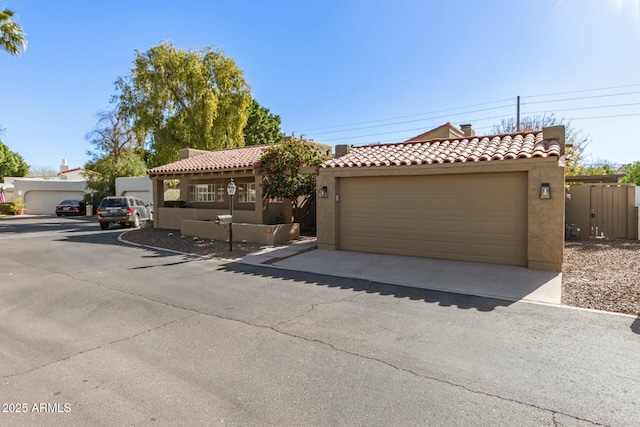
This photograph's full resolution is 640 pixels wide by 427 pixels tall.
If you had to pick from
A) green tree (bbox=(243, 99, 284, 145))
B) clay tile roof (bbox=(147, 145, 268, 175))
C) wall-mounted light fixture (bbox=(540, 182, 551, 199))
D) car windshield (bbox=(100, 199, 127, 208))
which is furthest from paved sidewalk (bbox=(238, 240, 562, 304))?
green tree (bbox=(243, 99, 284, 145))

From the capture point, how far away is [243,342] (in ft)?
15.6

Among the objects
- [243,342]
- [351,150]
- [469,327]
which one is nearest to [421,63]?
[351,150]

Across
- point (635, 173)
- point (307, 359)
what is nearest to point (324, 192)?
point (307, 359)

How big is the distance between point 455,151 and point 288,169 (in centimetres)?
648

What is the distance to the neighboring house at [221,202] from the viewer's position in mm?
14148

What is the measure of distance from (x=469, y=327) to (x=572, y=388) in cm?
172

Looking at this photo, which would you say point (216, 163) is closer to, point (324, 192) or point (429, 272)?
point (324, 192)

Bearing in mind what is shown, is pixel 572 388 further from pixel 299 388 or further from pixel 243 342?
pixel 243 342

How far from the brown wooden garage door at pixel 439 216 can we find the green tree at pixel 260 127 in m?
26.7

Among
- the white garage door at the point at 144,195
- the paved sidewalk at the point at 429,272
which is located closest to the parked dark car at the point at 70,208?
the white garage door at the point at 144,195

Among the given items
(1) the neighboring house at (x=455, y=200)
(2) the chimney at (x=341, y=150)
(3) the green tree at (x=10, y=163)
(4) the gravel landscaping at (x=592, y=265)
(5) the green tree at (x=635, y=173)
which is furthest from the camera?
(3) the green tree at (x=10, y=163)

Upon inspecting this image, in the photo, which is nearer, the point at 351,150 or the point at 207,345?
the point at 207,345

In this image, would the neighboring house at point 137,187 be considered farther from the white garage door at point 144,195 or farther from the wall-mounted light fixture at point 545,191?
the wall-mounted light fixture at point 545,191

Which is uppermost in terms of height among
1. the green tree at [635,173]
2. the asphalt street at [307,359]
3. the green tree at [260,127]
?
the green tree at [260,127]
